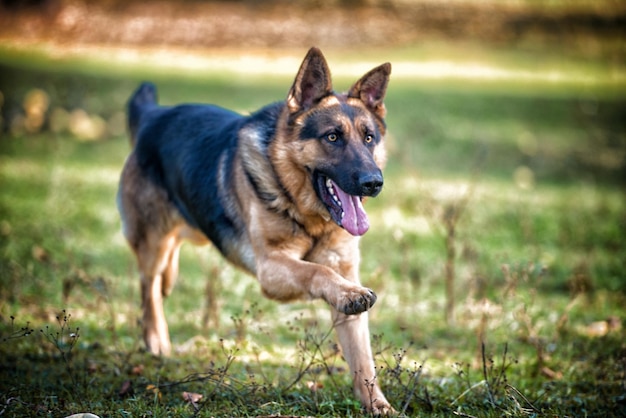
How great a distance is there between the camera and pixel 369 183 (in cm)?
475

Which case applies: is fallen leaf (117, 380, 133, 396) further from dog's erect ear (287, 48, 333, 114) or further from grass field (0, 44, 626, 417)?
dog's erect ear (287, 48, 333, 114)

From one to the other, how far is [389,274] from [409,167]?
52.5 inches

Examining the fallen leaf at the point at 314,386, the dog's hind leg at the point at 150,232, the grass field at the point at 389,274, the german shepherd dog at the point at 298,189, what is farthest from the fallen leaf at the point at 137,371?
the fallen leaf at the point at 314,386

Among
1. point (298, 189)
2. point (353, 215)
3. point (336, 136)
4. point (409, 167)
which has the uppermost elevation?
point (336, 136)

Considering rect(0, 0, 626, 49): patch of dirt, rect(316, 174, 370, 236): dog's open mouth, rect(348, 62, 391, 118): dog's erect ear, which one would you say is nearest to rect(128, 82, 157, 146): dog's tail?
rect(348, 62, 391, 118): dog's erect ear

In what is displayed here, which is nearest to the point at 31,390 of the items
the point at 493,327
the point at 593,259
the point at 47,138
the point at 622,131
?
the point at 493,327

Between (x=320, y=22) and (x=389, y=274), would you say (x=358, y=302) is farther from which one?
(x=320, y=22)

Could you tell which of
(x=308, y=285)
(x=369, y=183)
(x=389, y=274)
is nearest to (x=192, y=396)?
(x=308, y=285)

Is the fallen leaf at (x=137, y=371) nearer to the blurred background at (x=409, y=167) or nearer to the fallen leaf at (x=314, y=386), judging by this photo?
the blurred background at (x=409, y=167)

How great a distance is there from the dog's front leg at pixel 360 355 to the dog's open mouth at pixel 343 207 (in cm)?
58

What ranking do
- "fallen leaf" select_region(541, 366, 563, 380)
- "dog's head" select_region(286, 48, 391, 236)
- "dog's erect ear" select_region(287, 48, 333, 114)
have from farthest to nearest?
1. "fallen leaf" select_region(541, 366, 563, 380)
2. "dog's erect ear" select_region(287, 48, 333, 114)
3. "dog's head" select_region(286, 48, 391, 236)

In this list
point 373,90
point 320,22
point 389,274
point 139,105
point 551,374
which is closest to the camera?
point 373,90

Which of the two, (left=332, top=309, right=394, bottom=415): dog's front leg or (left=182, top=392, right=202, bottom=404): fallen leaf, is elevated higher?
(left=332, top=309, right=394, bottom=415): dog's front leg

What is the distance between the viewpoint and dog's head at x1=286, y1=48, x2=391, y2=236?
497 cm
